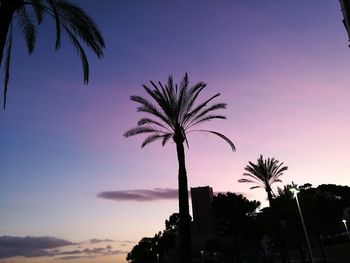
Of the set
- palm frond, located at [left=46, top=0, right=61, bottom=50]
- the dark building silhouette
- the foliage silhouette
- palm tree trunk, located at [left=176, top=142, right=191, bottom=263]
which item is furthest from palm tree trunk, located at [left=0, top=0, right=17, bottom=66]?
the foliage silhouette

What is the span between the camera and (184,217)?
21297 millimetres

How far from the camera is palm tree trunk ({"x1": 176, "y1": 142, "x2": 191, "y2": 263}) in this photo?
20891 mm

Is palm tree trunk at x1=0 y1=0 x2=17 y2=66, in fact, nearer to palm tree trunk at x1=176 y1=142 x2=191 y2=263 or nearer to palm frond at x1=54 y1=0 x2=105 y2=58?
palm frond at x1=54 y1=0 x2=105 y2=58

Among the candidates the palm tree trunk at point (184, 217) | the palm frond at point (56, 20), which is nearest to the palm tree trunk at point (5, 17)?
the palm frond at point (56, 20)

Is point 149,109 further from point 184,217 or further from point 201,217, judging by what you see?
point 201,217

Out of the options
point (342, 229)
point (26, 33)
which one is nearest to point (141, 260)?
point (342, 229)

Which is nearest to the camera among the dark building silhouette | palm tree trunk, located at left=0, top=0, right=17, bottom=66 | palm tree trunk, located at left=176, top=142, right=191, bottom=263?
palm tree trunk, located at left=0, top=0, right=17, bottom=66

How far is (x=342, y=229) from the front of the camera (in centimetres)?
6662

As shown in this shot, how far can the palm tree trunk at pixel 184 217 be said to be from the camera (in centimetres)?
2089

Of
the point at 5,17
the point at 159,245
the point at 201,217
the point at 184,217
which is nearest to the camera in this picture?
the point at 5,17

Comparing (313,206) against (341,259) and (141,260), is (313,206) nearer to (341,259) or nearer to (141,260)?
(341,259)

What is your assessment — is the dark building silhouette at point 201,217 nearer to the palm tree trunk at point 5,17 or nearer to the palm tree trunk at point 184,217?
the palm tree trunk at point 184,217

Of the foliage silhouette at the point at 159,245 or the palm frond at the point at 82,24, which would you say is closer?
the palm frond at the point at 82,24

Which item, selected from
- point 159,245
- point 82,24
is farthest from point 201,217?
point 82,24
